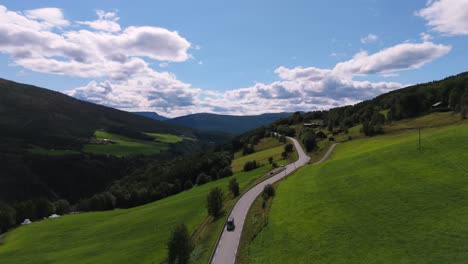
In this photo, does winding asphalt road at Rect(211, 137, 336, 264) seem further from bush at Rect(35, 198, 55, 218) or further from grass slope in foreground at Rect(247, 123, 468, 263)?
bush at Rect(35, 198, 55, 218)

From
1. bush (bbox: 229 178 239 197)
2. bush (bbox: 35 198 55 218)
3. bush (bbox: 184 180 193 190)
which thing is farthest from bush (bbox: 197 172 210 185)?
bush (bbox: 35 198 55 218)

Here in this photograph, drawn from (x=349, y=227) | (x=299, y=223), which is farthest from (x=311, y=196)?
(x=349, y=227)

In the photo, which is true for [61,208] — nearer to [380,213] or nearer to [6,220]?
[6,220]

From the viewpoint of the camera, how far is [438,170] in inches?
2176

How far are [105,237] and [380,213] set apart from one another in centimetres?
5828

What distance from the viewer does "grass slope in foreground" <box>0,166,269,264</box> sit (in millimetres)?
63156

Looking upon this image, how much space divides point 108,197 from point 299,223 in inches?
4210

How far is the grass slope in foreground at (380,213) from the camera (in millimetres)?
36062

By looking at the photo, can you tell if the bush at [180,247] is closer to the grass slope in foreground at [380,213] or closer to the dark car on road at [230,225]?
the grass slope in foreground at [380,213]

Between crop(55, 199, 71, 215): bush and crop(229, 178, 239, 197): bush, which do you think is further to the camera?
crop(55, 199, 71, 215): bush

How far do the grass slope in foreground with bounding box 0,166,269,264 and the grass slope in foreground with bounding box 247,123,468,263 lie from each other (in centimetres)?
2224

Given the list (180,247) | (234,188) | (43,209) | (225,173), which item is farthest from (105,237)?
(43,209)

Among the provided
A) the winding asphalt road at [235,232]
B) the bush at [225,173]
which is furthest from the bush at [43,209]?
the winding asphalt road at [235,232]

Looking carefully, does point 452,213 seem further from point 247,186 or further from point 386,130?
point 386,130
